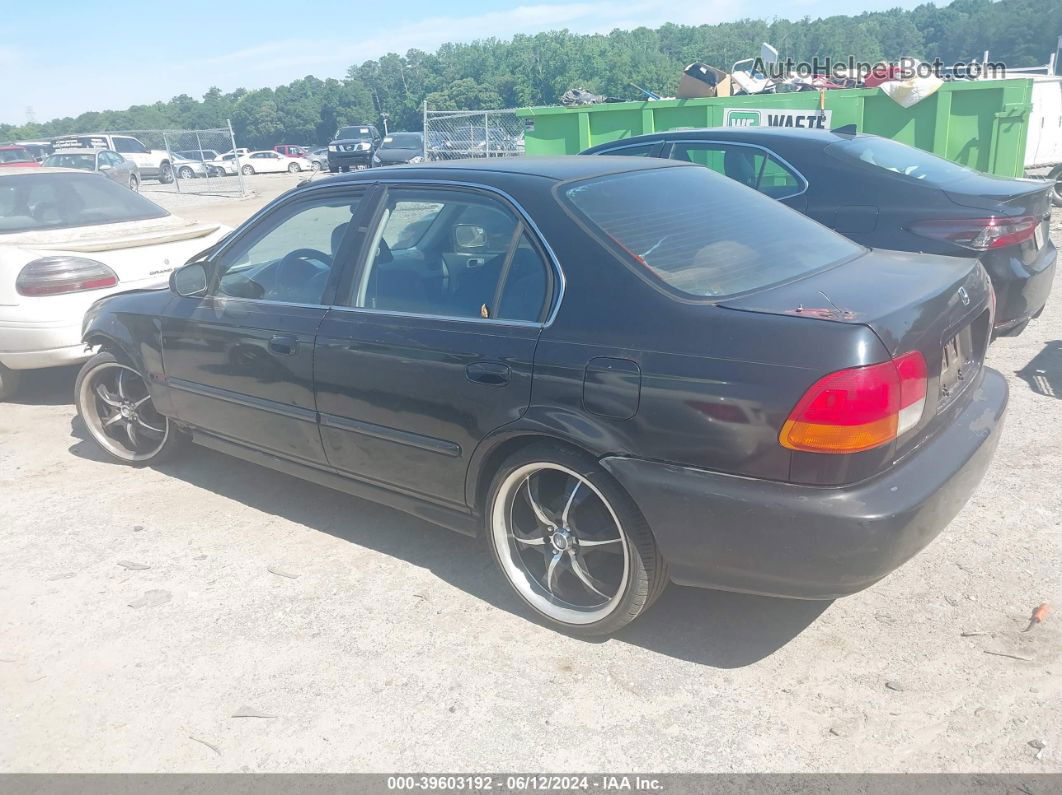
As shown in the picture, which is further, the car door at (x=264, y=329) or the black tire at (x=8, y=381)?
the black tire at (x=8, y=381)

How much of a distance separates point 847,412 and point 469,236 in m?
1.66

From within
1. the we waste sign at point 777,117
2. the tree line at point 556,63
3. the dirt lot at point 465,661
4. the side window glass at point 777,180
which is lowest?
the dirt lot at point 465,661

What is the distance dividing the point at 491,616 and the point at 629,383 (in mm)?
1175

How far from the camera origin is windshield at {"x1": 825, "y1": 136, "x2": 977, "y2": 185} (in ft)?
18.2

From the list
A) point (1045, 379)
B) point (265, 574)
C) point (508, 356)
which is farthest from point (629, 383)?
point (1045, 379)

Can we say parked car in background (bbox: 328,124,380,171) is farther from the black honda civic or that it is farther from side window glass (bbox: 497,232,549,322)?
side window glass (bbox: 497,232,549,322)

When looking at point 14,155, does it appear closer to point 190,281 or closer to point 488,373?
point 190,281

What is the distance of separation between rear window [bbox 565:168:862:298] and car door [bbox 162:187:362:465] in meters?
1.21

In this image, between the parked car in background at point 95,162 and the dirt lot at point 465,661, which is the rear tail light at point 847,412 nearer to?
the dirt lot at point 465,661

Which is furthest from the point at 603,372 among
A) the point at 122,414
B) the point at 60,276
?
the point at 60,276

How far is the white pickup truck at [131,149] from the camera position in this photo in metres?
31.9

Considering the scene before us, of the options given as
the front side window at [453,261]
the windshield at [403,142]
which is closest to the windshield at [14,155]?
the windshield at [403,142]

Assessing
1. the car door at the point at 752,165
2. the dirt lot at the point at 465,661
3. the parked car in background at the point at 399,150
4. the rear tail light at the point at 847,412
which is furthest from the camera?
the parked car in background at the point at 399,150

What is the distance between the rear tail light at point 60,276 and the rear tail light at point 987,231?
545 centimetres
